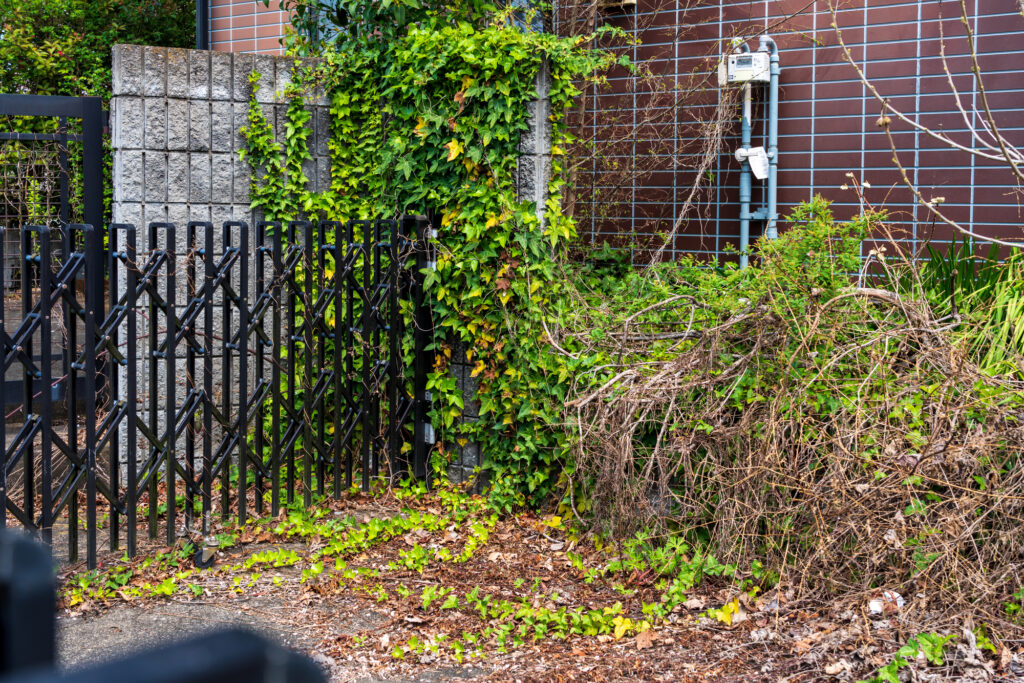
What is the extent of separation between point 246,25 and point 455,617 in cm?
675

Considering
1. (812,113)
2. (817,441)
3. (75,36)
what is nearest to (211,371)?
(817,441)

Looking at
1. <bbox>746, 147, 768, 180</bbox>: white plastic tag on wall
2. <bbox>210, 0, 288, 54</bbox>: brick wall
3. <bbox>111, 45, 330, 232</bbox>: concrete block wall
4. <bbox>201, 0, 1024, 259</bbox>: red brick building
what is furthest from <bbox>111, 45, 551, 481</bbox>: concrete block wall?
<bbox>210, 0, 288, 54</bbox>: brick wall

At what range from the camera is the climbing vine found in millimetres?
4922

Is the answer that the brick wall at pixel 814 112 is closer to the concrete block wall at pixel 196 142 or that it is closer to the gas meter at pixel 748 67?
the gas meter at pixel 748 67

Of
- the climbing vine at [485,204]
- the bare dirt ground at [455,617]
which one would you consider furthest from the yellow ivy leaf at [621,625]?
the climbing vine at [485,204]

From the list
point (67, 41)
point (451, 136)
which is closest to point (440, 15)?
point (451, 136)

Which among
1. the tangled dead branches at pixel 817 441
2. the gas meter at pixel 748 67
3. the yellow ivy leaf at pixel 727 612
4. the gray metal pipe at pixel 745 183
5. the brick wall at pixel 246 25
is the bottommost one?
the yellow ivy leaf at pixel 727 612

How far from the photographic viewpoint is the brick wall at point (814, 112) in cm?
575

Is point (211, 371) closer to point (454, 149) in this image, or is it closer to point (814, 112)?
point (454, 149)

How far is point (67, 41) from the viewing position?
9359 millimetres

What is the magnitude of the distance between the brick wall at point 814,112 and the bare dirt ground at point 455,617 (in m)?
2.68

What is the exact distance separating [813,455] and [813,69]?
3.33 m

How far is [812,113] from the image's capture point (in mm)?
6297

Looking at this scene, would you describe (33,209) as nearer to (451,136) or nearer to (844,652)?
(451,136)
